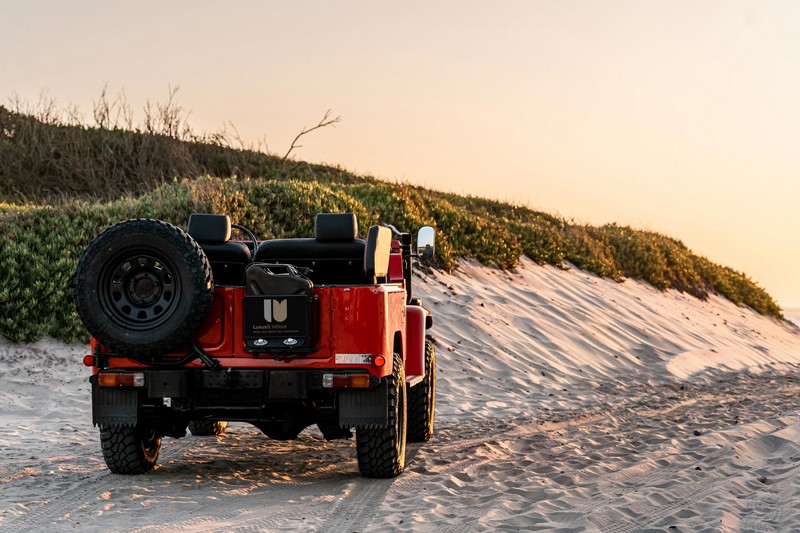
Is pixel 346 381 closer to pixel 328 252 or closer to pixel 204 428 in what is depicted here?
pixel 328 252

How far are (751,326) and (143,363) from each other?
81.2ft

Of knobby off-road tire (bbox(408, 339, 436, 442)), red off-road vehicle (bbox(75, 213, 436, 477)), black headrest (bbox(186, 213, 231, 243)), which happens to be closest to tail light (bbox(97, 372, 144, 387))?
red off-road vehicle (bbox(75, 213, 436, 477))

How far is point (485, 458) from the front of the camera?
30.6 ft

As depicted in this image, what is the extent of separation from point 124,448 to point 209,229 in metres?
2.02

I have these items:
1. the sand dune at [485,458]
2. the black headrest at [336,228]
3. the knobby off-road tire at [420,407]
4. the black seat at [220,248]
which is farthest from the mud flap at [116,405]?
the knobby off-road tire at [420,407]

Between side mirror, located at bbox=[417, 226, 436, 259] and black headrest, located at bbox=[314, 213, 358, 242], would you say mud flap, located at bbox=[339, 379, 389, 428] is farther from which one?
side mirror, located at bbox=[417, 226, 436, 259]

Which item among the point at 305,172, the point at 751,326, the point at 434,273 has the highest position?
the point at 305,172

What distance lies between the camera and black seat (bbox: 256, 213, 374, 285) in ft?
27.1

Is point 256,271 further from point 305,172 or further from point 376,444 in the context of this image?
point 305,172

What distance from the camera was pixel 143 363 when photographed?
7.61 meters

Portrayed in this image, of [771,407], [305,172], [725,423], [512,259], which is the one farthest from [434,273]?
[305,172]

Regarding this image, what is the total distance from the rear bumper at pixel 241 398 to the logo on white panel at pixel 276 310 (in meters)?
0.44

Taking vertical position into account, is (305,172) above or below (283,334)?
above

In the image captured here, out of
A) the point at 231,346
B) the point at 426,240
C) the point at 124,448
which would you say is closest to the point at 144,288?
the point at 231,346
